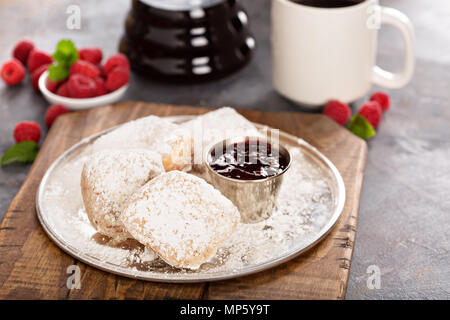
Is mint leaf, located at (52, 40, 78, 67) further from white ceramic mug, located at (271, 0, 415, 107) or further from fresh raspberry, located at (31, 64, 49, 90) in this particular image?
white ceramic mug, located at (271, 0, 415, 107)

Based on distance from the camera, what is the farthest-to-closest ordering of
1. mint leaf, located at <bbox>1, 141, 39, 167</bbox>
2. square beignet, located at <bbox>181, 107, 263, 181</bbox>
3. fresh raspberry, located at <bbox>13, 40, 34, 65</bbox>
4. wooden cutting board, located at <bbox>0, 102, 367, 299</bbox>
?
fresh raspberry, located at <bbox>13, 40, 34, 65</bbox> < mint leaf, located at <bbox>1, 141, 39, 167</bbox> < square beignet, located at <bbox>181, 107, 263, 181</bbox> < wooden cutting board, located at <bbox>0, 102, 367, 299</bbox>

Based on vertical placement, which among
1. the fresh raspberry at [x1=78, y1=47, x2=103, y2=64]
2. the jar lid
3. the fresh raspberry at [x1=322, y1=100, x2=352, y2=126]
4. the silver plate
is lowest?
the fresh raspberry at [x1=322, y1=100, x2=352, y2=126]

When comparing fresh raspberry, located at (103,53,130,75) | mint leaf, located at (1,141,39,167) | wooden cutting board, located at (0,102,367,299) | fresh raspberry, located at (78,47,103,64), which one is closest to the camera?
wooden cutting board, located at (0,102,367,299)

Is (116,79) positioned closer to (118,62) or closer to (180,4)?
(118,62)

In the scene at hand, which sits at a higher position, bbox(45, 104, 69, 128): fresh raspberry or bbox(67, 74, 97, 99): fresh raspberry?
bbox(67, 74, 97, 99): fresh raspberry

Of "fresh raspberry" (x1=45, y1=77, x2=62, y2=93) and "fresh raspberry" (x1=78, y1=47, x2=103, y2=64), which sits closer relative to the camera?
"fresh raspberry" (x1=45, y1=77, x2=62, y2=93)

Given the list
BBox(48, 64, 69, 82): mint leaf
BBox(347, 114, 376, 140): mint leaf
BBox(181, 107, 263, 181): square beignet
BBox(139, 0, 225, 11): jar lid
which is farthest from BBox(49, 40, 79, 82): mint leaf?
BBox(347, 114, 376, 140): mint leaf

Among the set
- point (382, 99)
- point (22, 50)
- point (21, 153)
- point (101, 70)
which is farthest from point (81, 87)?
point (382, 99)
